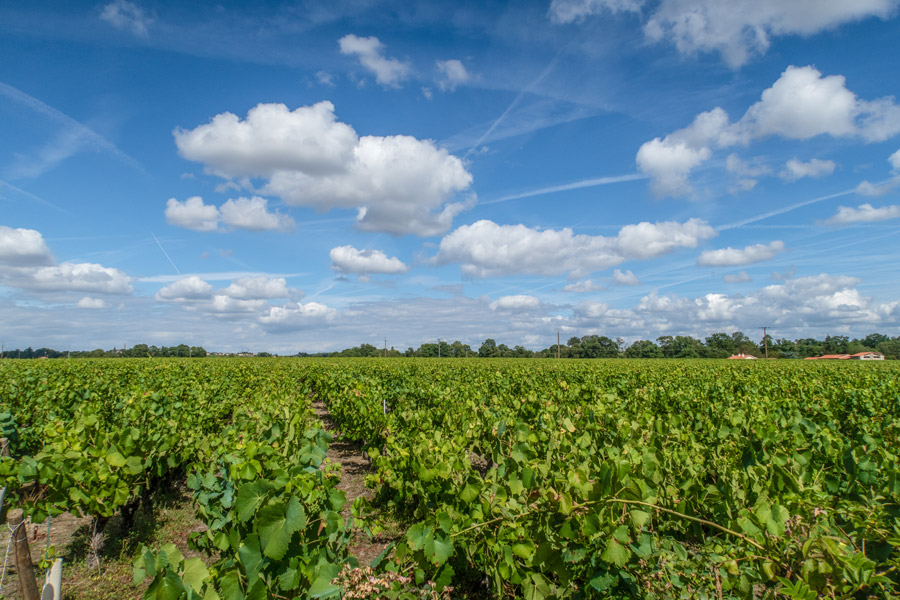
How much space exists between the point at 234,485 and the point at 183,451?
3503mm

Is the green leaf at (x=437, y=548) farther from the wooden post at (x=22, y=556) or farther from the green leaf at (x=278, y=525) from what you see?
the wooden post at (x=22, y=556)

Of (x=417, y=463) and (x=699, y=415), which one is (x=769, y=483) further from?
(x=699, y=415)

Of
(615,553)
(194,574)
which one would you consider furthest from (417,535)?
(194,574)

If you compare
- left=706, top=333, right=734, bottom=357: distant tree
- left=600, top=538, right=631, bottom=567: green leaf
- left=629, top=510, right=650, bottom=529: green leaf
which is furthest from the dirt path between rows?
left=706, top=333, right=734, bottom=357: distant tree

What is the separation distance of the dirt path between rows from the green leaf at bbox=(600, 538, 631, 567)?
7.16ft

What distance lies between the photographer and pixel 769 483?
3.69 m

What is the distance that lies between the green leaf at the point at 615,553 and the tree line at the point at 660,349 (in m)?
85.6

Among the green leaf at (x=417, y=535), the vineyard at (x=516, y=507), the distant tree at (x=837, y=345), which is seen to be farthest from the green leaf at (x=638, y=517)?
the distant tree at (x=837, y=345)

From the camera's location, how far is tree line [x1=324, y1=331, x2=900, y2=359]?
92.0 metres

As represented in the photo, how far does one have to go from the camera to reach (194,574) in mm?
2355

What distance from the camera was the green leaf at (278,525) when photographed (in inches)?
85.9

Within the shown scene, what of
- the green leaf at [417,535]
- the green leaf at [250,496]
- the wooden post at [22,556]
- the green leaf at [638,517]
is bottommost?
the wooden post at [22,556]

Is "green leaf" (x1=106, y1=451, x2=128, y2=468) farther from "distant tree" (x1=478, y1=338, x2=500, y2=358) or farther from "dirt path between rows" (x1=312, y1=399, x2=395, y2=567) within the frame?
"distant tree" (x1=478, y1=338, x2=500, y2=358)

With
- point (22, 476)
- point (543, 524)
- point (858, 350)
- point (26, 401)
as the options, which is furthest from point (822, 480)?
point (858, 350)
